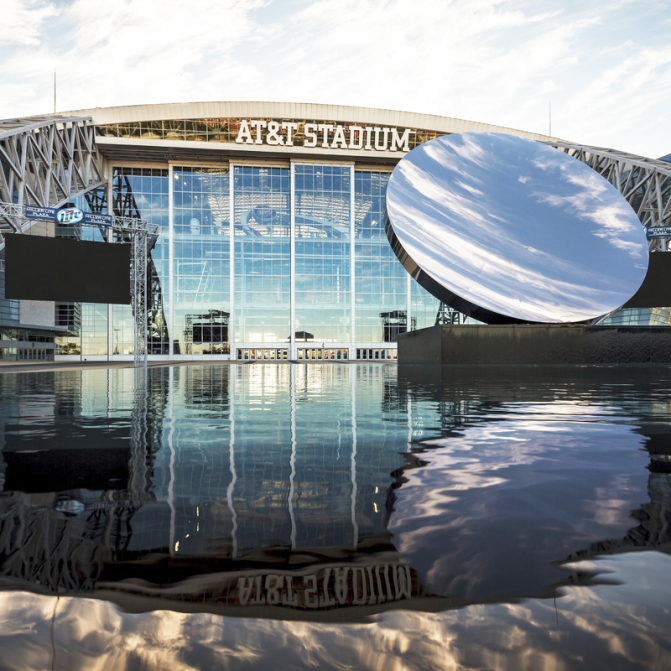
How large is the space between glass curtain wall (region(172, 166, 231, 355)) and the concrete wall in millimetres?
44286

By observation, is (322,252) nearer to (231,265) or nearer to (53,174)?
(231,265)

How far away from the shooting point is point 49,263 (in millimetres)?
32375

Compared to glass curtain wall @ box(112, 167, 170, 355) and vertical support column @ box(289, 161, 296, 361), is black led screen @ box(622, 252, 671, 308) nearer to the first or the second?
vertical support column @ box(289, 161, 296, 361)

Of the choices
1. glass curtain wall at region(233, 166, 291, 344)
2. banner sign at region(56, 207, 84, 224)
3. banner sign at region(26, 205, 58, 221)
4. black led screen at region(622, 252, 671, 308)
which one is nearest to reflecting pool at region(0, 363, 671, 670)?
black led screen at region(622, 252, 671, 308)

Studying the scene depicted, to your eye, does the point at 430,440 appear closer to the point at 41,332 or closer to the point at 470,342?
the point at 470,342

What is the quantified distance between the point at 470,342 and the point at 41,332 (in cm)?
5628

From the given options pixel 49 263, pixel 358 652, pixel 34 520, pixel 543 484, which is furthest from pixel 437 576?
pixel 49 263

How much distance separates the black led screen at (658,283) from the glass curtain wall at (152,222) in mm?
47561

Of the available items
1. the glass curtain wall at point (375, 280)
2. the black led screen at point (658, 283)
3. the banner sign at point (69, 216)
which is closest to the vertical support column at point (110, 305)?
the banner sign at point (69, 216)

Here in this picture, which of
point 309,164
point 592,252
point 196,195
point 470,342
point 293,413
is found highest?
point 309,164

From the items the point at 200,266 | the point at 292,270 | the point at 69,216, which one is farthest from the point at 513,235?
the point at 200,266

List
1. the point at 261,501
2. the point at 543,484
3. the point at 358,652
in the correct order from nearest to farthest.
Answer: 1. the point at 358,652
2. the point at 261,501
3. the point at 543,484

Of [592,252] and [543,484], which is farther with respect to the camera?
[592,252]

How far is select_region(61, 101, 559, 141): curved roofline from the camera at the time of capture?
186ft
